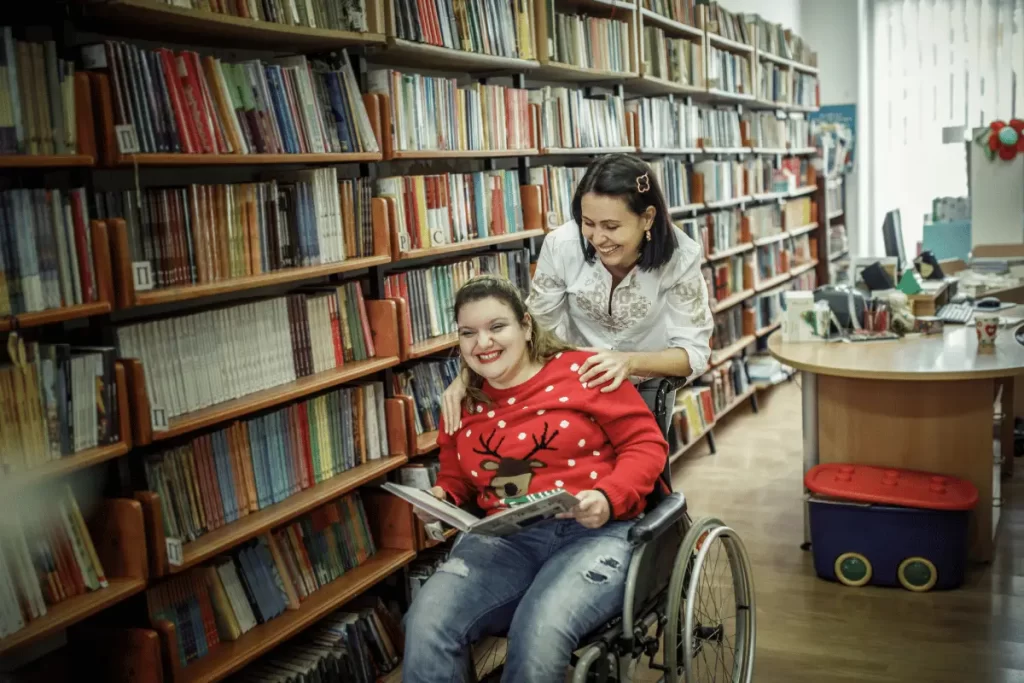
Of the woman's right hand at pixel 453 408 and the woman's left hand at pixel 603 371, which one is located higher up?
the woman's left hand at pixel 603 371

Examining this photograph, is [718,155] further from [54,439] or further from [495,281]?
[54,439]

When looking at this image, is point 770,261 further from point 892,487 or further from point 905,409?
point 892,487

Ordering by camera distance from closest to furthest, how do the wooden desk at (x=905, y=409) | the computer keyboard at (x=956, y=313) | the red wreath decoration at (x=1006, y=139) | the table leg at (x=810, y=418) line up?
the wooden desk at (x=905, y=409)
the table leg at (x=810, y=418)
the computer keyboard at (x=956, y=313)
the red wreath decoration at (x=1006, y=139)

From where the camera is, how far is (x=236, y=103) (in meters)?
2.26

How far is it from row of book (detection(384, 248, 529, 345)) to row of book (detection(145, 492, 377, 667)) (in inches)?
22.2

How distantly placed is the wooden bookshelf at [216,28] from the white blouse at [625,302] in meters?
0.79

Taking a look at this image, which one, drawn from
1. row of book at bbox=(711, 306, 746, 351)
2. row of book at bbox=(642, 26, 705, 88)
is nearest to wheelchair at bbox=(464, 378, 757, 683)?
row of book at bbox=(642, 26, 705, 88)

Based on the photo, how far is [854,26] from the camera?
7789mm

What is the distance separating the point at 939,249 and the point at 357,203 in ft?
15.6

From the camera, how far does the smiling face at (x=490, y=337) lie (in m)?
1.98

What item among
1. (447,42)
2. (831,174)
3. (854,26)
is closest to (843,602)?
(447,42)

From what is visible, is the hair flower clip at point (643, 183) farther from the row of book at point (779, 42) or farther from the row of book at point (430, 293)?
the row of book at point (779, 42)

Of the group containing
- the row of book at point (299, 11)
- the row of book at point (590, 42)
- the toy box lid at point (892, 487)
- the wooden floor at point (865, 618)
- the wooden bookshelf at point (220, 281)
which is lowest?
the wooden floor at point (865, 618)

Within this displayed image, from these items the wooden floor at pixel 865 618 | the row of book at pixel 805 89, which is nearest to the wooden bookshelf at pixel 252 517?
the wooden floor at pixel 865 618
